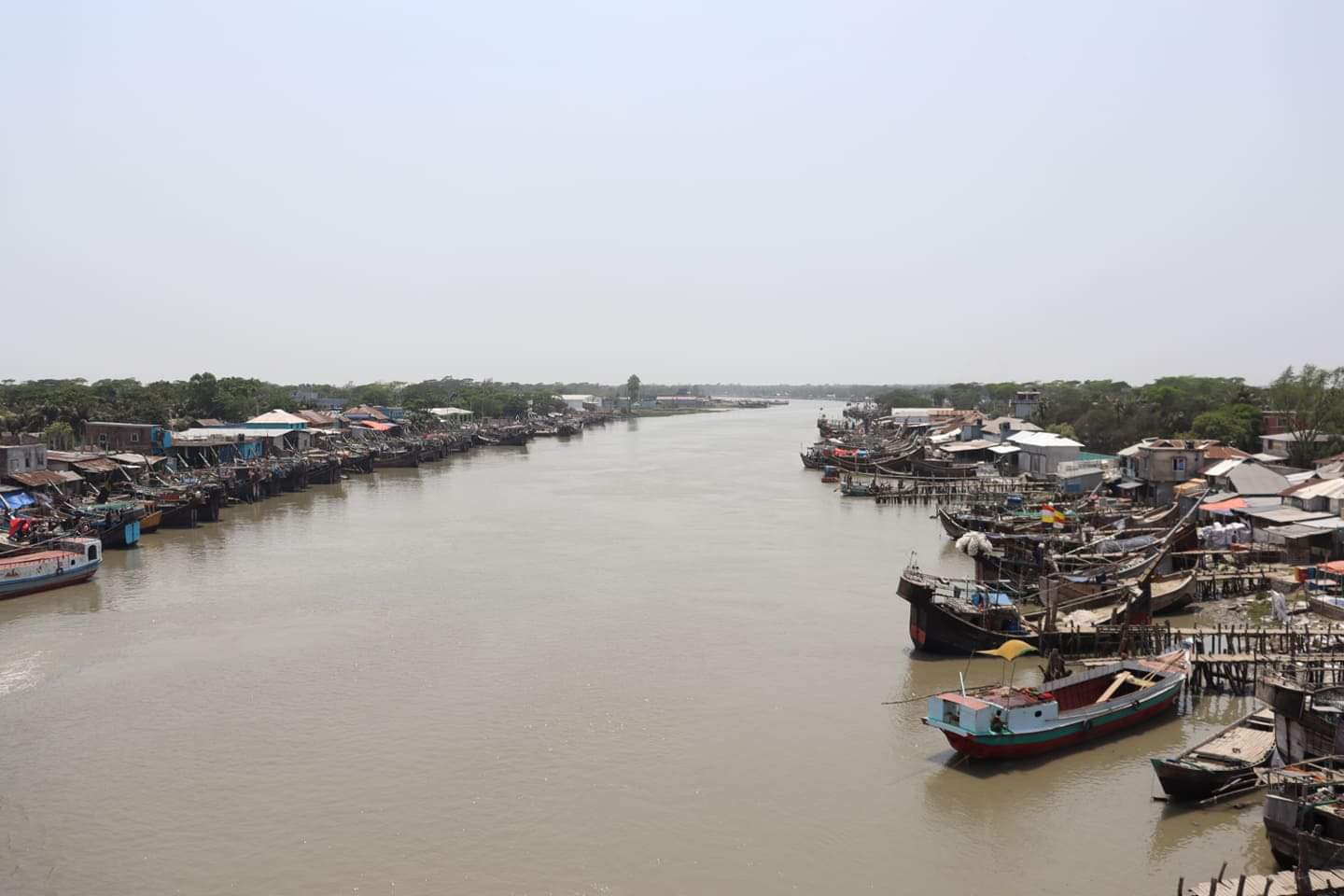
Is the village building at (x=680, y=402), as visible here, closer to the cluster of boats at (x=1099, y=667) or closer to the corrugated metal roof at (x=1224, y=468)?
the cluster of boats at (x=1099, y=667)

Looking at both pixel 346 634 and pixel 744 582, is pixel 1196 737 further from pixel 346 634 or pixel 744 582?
pixel 346 634

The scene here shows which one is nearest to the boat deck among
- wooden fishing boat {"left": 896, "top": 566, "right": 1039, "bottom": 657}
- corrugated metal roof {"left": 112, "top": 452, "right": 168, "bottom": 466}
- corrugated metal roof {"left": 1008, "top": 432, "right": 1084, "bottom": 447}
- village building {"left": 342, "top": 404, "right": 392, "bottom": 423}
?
corrugated metal roof {"left": 112, "top": 452, "right": 168, "bottom": 466}

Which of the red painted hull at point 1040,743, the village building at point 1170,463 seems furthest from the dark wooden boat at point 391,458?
the red painted hull at point 1040,743

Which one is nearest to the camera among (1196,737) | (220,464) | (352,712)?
(1196,737)

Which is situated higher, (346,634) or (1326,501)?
(1326,501)

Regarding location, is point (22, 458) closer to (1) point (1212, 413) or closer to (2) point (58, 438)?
(2) point (58, 438)

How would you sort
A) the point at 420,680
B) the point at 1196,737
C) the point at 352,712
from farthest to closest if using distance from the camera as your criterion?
the point at 420,680 < the point at 352,712 < the point at 1196,737

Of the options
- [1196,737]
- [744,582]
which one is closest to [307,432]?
[744,582]
